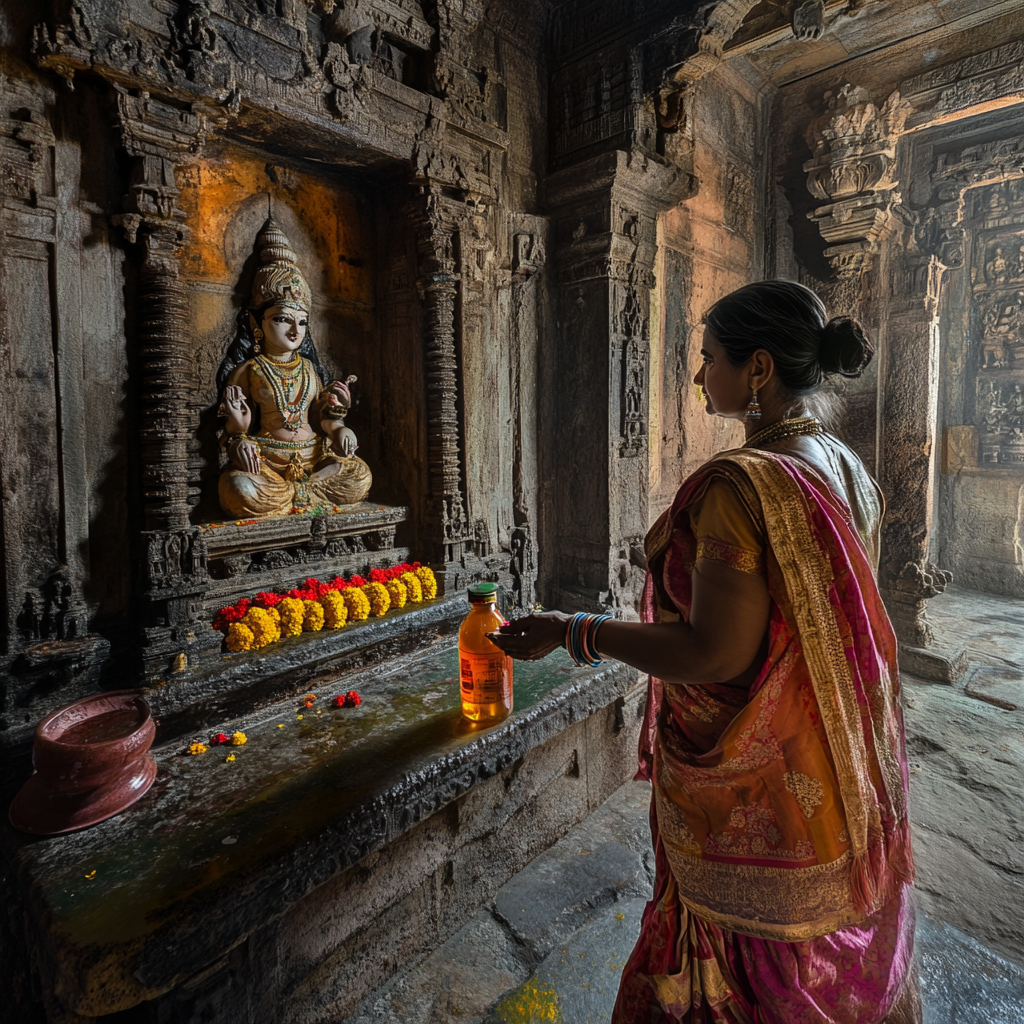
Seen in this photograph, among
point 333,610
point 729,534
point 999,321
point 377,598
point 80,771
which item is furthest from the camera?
point 999,321

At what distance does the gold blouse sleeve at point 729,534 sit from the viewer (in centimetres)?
131

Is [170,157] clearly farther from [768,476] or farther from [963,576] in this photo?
[963,576]

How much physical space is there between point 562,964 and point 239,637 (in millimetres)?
1915

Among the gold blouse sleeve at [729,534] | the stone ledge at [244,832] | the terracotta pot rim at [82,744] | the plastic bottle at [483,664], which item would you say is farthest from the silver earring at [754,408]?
the terracotta pot rim at [82,744]

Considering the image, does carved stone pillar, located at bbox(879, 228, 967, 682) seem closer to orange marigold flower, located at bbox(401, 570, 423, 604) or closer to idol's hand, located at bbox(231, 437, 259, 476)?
orange marigold flower, located at bbox(401, 570, 423, 604)

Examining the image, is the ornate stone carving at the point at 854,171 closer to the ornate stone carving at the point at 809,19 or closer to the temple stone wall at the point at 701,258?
the temple stone wall at the point at 701,258

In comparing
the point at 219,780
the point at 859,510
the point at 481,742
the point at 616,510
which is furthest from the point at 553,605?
the point at 859,510

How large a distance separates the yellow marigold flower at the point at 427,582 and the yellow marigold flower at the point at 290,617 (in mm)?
809

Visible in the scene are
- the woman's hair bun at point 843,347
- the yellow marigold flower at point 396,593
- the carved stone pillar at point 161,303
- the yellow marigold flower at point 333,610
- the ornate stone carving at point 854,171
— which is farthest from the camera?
the ornate stone carving at point 854,171

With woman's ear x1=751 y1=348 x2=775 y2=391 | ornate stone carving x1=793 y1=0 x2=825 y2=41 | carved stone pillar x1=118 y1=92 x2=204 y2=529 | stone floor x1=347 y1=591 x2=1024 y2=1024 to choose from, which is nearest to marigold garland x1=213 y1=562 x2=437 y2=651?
carved stone pillar x1=118 y1=92 x2=204 y2=529

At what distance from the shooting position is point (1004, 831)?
3.11m

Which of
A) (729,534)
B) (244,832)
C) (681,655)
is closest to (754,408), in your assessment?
(729,534)

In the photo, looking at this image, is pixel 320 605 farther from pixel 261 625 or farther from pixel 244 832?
pixel 244 832

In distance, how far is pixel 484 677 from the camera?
7.43ft
